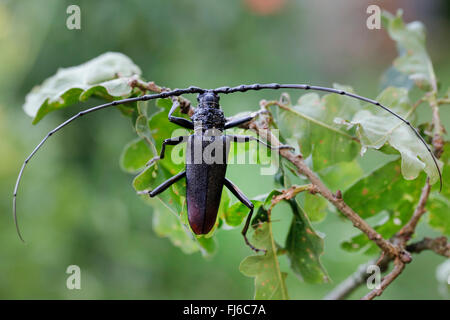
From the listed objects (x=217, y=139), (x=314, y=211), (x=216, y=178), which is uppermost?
(x=217, y=139)

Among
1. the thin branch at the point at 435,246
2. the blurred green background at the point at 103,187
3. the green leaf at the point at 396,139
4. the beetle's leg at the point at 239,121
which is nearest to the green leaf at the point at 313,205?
the green leaf at the point at 396,139

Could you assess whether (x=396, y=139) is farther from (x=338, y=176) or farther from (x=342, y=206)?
(x=338, y=176)

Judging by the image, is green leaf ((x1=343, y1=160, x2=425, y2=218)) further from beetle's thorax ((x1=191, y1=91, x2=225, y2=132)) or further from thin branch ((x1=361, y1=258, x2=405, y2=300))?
beetle's thorax ((x1=191, y1=91, x2=225, y2=132))

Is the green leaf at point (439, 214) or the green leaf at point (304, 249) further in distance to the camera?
the green leaf at point (439, 214)

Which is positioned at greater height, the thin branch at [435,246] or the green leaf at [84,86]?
the green leaf at [84,86]

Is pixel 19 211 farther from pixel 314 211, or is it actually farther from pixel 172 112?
pixel 314 211

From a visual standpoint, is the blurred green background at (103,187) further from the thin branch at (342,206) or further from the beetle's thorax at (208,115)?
the thin branch at (342,206)
